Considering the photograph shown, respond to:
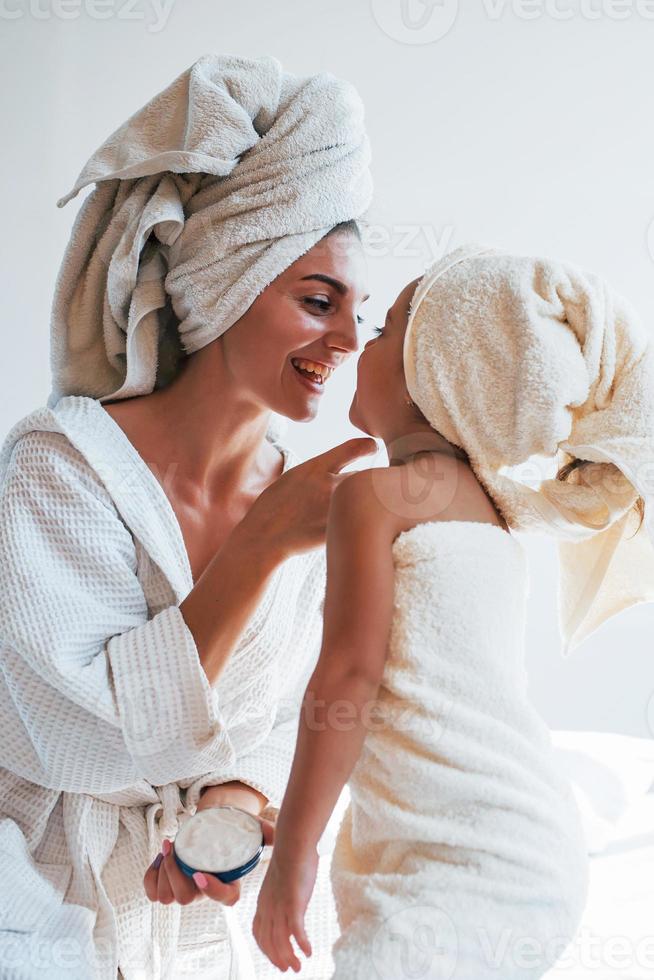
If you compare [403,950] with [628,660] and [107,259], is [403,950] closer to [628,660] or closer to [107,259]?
[107,259]

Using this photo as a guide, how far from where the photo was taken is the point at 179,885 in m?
1.08

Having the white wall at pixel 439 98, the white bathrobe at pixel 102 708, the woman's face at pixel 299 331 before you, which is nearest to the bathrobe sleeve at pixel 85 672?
the white bathrobe at pixel 102 708

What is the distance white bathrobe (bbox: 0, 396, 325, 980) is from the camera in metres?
1.14

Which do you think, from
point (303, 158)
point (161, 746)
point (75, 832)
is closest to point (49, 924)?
point (75, 832)

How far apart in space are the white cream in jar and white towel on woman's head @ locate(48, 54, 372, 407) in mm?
627

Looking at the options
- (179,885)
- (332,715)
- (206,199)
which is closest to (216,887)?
(179,885)

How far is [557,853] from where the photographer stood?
36.5 inches

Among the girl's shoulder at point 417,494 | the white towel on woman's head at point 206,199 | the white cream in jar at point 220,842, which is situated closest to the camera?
the girl's shoulder at point 417,494

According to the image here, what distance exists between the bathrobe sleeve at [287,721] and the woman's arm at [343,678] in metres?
0.43

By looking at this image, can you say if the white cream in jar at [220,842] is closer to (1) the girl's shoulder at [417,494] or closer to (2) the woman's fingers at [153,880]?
(2) the woman's fingers at [153,880]

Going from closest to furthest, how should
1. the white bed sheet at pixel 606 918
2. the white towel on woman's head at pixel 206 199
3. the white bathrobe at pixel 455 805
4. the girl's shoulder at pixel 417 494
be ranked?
the white bathrobe at pixel 455 805 → the girl's shoulder at pixel 417 494 → the white bed sheet at pixel 606 918 → the white towel on woman's head at pixel 206 199

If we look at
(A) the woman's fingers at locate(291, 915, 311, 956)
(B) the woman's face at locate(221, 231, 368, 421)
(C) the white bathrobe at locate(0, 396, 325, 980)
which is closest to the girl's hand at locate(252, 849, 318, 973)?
(A) the woman's fingers at locate(291, 915, 311, 956)

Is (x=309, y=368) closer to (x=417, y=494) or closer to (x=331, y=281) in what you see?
(x=331, y=281)

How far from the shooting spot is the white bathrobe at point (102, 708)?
3.73ft
